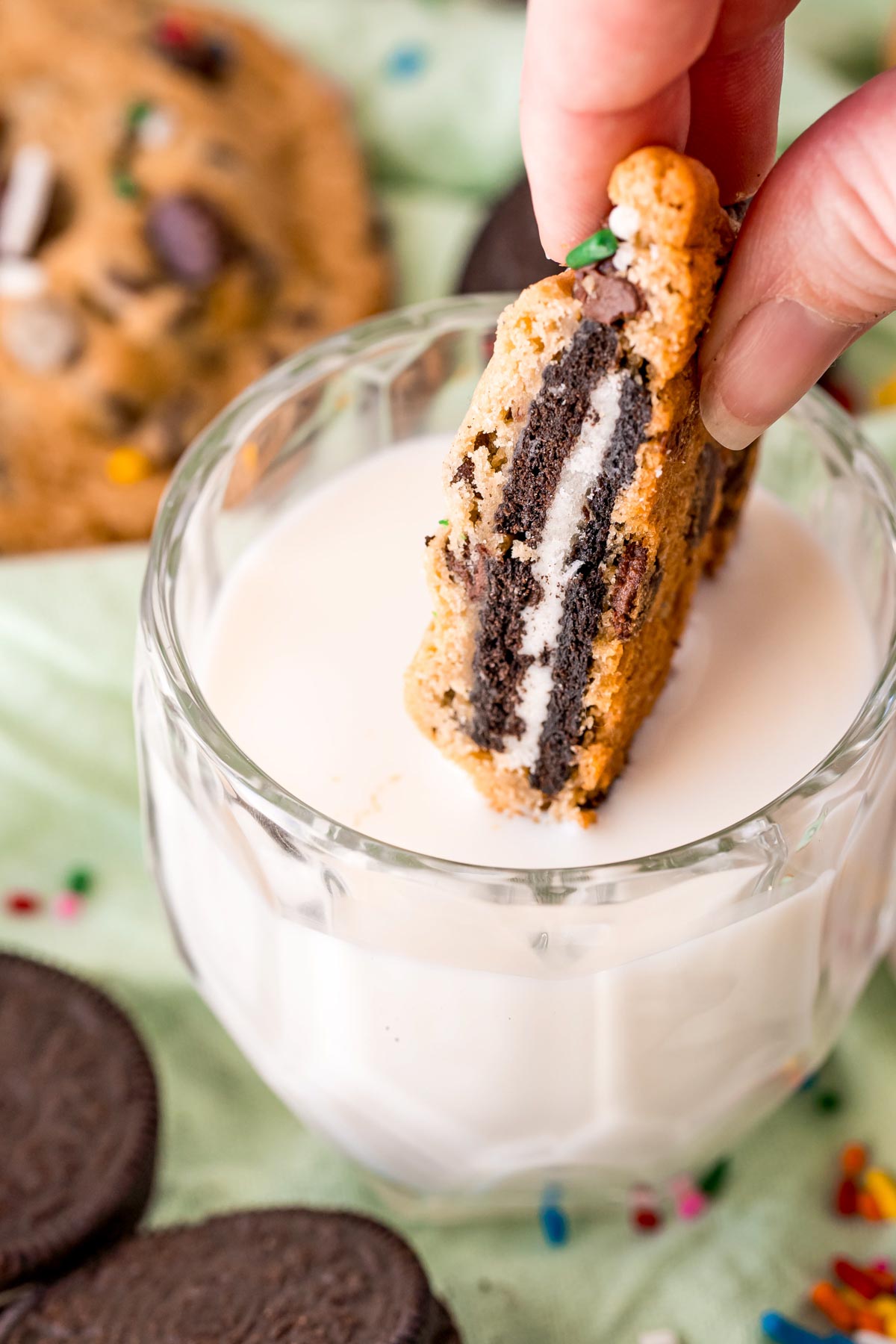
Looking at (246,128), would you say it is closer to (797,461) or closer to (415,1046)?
(797,461)

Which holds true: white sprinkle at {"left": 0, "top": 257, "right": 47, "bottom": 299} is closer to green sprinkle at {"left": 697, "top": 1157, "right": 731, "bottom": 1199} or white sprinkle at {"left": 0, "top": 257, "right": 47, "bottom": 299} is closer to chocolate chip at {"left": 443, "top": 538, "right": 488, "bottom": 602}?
chocolate chip at {"left": 443, "top": 538, "right": 488, "bottom": 602}

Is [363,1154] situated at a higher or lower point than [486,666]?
lower

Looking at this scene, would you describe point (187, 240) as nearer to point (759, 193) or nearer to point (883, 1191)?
point (759, 193)

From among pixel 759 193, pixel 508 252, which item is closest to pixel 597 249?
pixel 759 193

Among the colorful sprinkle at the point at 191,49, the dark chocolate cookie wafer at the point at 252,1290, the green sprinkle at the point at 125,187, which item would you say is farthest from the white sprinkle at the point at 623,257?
the colorful sprinkle at the point at 191,49

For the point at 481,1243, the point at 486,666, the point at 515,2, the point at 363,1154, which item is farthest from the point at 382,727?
the point at 515,2

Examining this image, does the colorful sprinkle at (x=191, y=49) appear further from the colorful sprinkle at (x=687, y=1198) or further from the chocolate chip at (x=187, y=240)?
the colorful sprinkle at (x=687, y=1198)
